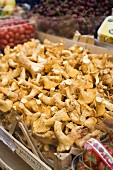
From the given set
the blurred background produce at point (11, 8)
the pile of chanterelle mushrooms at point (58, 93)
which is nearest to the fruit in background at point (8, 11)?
the blurred background produce at point (11, 8)

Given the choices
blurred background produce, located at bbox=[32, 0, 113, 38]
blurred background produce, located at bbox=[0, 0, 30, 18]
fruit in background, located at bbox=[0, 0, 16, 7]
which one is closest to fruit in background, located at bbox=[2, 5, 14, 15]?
blurred background produce, located at bbox=[0, 0, 30, 18]

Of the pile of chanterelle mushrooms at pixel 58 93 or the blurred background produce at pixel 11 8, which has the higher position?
the blurred background produce at pixel 11 8

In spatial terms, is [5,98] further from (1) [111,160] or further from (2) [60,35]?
(2) [60,35]

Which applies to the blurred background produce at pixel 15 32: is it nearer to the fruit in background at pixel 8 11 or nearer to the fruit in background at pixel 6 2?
the fruit in background at pixel 8 11

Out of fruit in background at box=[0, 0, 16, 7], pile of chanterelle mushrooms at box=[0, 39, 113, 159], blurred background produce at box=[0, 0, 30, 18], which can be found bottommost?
pile of chanterelle mushrooms at box=[0, 39, 113, 159]

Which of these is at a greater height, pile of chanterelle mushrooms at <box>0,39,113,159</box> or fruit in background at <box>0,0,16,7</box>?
fruit in background at <box>0,0,16,7</box>

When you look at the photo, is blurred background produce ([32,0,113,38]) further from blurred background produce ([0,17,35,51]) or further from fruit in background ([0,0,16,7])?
fruit in background ([0,0,16,7])

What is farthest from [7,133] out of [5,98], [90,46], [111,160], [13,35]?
[13,35]
